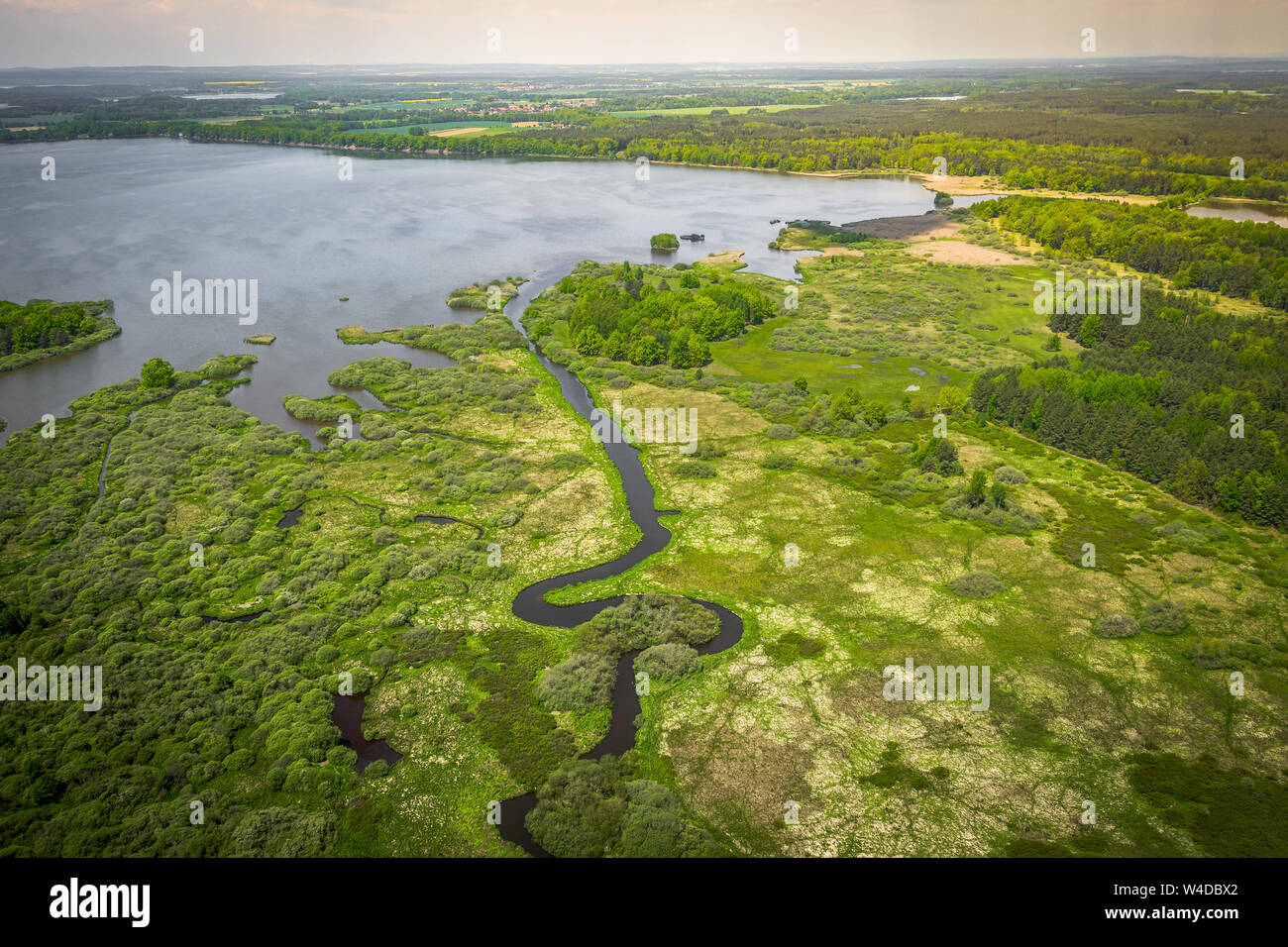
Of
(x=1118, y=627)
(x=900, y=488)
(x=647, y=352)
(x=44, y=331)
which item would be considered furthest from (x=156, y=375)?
(x=1118, y=627)

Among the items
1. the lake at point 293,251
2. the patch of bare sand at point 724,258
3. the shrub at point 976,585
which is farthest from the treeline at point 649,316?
the shrub at point 976,585

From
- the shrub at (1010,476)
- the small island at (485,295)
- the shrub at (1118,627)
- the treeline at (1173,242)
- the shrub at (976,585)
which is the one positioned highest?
the treeline at (1173,242)

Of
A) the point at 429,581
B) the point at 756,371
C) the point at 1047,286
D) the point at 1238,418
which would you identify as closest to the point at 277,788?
the point at 429,581

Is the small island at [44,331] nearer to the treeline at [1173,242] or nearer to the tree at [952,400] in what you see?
the tree at [952,400]

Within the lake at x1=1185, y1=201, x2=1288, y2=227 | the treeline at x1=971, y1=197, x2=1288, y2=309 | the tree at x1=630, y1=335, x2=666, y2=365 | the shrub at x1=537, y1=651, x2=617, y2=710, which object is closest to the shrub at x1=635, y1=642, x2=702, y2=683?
the shrub at x1=537, y1=651, x2=617, y2=710

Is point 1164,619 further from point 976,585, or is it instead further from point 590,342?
point 590,342
